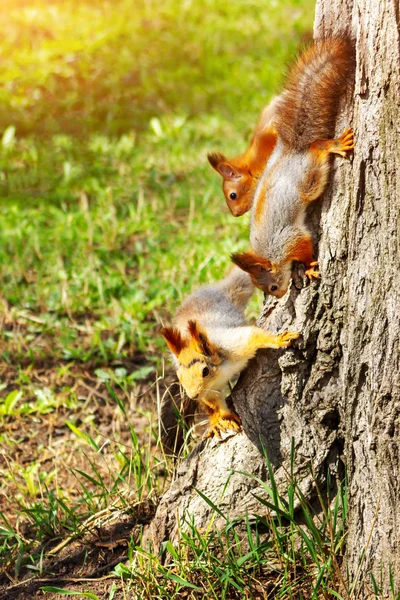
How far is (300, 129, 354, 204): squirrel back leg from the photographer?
2434mm

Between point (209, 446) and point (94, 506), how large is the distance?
0.56 m

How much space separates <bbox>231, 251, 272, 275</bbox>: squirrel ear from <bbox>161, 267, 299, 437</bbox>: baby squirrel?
0.22m

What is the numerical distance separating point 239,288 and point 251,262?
617mm

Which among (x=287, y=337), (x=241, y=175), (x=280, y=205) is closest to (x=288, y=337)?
(x=287, y=337)

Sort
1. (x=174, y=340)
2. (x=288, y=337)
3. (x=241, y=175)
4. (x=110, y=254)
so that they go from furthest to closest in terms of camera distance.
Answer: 1. (x=110, y=254)
2. (x=241, y=175)
3. (x=174, y=340)
4. (x=288, y=337)

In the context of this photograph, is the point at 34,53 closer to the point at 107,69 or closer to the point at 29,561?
the point at 107,69

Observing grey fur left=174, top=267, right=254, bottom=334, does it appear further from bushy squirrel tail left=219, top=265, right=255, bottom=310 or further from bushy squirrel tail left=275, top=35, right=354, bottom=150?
bushy squirrel tail left=275, top=35, right=354, bottom=150

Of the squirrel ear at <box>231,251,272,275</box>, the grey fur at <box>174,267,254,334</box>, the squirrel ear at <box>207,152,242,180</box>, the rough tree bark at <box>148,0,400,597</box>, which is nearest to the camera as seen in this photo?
the rough tree bark at <box>148,0,400,597</box>

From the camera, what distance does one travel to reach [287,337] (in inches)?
108

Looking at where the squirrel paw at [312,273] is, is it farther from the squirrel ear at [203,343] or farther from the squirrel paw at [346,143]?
the squirrel ear at [203,343]

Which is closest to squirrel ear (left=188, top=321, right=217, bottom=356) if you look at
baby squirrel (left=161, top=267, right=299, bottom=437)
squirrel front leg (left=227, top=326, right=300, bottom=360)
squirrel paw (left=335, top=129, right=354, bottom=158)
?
baby squirrel (left=161, top=267, right=299, bottom=437)

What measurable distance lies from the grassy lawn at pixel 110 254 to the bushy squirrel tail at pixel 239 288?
0.48m

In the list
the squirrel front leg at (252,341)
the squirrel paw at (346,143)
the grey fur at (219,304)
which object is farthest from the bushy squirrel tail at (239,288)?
the squirrel paw at (346,143)

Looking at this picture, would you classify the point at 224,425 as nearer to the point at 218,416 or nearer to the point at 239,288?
the point at 218,416
